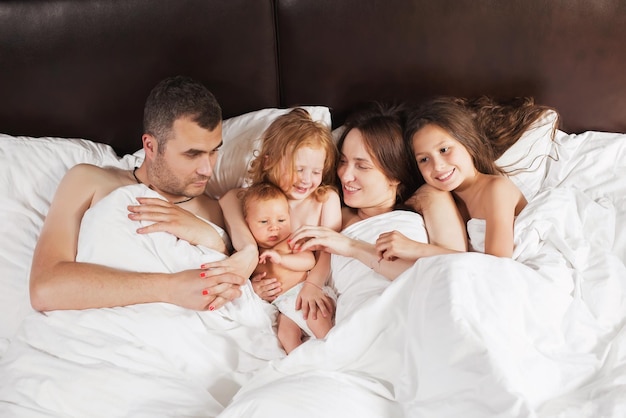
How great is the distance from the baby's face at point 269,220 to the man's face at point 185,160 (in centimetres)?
17

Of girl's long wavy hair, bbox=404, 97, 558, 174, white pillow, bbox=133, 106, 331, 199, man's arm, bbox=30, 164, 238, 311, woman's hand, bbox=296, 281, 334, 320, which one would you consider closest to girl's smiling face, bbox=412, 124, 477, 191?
girl's long wavy hair, bbox=404, 97, 558, 174

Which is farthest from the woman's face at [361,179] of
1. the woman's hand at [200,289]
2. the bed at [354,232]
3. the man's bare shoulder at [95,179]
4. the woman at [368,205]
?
the man's bare shoulder at [95,179]

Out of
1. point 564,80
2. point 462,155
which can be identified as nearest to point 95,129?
point 462,155

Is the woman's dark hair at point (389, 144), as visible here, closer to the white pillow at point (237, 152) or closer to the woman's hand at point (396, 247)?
the white pillow at point (237, 152)

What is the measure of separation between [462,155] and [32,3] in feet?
4.70

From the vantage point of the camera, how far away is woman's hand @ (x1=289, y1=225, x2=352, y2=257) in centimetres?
183

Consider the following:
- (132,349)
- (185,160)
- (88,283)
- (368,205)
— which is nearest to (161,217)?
(185,160)

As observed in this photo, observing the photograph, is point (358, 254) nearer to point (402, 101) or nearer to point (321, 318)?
point (321, 318)

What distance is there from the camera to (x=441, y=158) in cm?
191

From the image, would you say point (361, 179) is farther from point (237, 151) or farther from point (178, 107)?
point (178, 107)

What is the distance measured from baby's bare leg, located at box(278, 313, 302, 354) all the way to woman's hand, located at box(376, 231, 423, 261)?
31 centimetres

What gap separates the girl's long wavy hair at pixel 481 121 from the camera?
76.9 inches

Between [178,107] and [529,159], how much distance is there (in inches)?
44.9

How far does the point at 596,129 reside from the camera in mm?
2287
